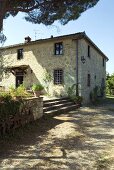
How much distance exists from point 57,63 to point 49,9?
292 inches

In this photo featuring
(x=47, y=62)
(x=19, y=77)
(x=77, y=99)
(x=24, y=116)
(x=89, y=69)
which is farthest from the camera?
(x=19, y=77)

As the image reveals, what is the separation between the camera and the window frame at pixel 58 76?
68.0 ft

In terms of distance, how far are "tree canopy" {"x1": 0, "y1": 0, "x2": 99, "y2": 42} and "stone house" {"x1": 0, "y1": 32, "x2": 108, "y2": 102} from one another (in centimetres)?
445

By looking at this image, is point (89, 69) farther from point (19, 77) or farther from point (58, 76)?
point (19, 77)

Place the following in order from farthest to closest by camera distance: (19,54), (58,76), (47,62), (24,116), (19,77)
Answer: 1. (19,54)
2. (19,77)
3. (47,62)
4. (58,76)
5. (24,116)

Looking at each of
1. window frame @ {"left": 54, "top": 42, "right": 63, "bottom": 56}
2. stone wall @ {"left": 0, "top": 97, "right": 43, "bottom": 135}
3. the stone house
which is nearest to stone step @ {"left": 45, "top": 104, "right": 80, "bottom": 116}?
stone wall @ {"left": 0, "top": 97, "right": 43, "bottom": 135}

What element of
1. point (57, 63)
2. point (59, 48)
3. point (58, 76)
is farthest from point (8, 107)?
point (59, 48)

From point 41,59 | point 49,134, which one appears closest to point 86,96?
point 41,59

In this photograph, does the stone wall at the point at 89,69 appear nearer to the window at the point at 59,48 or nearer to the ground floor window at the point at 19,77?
the window at the point at 59,48

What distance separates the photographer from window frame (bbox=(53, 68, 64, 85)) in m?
20.7

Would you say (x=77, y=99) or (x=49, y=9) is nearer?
(x=49, y=9)

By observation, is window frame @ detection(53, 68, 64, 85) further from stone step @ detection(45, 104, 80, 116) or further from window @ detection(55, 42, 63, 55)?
stone step @ detection(45, 104, 80, 116)

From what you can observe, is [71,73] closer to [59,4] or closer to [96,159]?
[59,4]

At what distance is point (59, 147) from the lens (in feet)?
24.5
